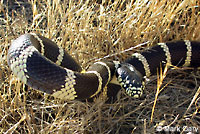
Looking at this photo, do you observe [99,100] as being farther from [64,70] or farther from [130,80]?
[64,70]

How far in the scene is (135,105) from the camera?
9.95ft

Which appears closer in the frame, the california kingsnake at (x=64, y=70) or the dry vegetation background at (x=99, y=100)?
the california kingsnake at (x=64, y=70)

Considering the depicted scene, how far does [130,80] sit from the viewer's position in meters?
2.89

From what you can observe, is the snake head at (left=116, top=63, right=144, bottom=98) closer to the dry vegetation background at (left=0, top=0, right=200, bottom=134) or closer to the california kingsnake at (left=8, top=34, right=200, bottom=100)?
the california kingsnake at (left=8, top=34, right=200, bottom=100)

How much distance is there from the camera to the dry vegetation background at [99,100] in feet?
8.64

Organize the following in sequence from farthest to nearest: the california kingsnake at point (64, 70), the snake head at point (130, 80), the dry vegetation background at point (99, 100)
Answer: the snake head at point (130, 80)
the dry vegetation background at point (99, 100)
the california kingsnake at point (64, 70)

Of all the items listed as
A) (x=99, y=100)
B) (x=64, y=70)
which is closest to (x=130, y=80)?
(x=99, y=100)

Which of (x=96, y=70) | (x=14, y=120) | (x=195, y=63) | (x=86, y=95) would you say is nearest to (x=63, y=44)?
(x=96, y=70)

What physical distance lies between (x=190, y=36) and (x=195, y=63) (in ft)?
1.37

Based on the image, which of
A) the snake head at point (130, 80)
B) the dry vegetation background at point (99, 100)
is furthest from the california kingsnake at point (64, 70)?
the dry vegetation background at point (99, 100)

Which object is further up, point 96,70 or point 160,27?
point 160,27

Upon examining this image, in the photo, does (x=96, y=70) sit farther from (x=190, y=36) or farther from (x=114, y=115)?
(x=190, y=36)

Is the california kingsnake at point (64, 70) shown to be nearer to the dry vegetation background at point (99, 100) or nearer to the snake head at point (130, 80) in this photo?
the snake head at point (130, 80)

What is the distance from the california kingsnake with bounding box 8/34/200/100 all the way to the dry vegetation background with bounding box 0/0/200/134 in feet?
0.49
